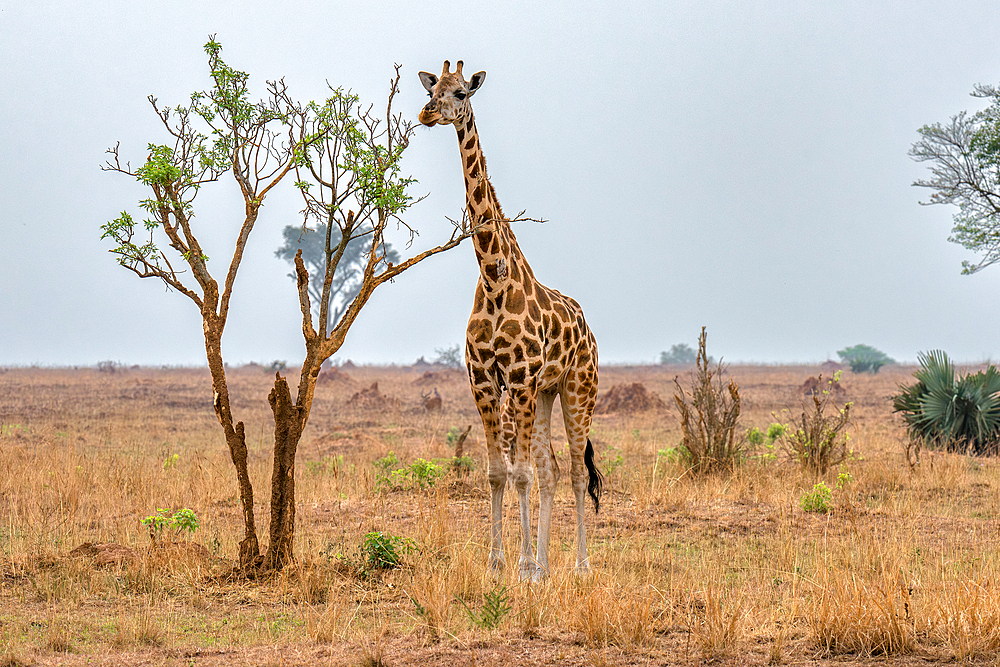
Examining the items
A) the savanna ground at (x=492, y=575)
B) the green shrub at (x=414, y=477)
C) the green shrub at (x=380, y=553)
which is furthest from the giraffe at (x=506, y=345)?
the green shrub at (x=414, y=477)

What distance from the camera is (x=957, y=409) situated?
13336 mm

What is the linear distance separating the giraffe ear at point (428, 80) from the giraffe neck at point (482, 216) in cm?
38

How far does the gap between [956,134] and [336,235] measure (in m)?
41.3

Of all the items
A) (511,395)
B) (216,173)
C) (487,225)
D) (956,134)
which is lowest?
(511,395)

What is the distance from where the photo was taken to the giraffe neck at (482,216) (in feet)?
20.9

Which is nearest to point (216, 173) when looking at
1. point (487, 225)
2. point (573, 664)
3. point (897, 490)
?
point (487, 225)

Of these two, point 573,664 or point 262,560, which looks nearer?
point 573,664

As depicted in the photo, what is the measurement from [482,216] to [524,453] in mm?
1910

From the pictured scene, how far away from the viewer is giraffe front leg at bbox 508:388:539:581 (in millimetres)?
6160

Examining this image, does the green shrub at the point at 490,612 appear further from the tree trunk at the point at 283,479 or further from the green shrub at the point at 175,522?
the green shrub at the point at 175,522

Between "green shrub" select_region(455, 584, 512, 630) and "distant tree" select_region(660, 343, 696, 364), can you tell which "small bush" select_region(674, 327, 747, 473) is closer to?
"green shrub" select_region(455, 584, 512, 630)

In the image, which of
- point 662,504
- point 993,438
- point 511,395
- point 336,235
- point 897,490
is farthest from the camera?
point 336,235

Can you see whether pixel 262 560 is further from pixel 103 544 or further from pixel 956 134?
pixel 956 134

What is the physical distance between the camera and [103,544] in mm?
6891
